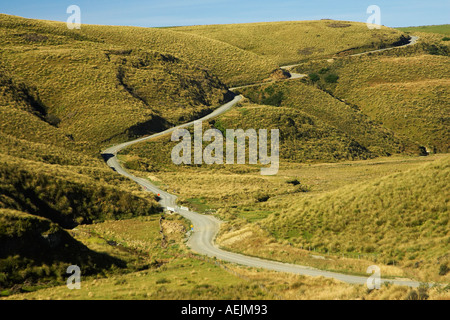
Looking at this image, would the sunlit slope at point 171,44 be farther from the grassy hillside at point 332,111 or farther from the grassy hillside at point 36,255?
the grassy hillside at point 36,255

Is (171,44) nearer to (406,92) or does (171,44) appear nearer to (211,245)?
(406,92)

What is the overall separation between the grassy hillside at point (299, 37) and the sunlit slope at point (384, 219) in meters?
113

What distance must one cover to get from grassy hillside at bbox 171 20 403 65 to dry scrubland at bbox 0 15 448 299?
2.65ft

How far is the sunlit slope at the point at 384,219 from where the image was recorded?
3000 cm

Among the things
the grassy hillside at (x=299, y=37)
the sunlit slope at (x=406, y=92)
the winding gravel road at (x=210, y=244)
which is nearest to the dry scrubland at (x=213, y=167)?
the sunlit slope at (x=406, y=92)

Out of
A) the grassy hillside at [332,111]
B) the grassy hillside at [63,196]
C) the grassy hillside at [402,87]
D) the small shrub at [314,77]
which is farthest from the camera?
the small shrub at [314,77]

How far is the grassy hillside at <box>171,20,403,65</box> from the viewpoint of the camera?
150 m

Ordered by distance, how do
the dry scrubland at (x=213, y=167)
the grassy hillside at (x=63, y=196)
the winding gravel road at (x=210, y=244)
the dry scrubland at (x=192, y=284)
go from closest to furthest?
the dry scrubland at (x=192, y=284) → the winding gravel road at (x=210, y=244) → the dry scrubland at (x=213, y=167) → the grassy hillside at (x=63, y=196)

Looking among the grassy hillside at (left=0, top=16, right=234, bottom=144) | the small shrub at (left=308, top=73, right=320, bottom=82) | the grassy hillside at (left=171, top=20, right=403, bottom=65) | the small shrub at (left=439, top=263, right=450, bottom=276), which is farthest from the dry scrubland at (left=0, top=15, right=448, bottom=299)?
the small shrub at (left=308, top=73, right=320, bottom=82)

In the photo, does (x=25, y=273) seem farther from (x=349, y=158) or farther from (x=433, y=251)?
(x=349, y=158)

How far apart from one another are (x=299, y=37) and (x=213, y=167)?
9913 cm

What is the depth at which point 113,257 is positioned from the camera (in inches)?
1280

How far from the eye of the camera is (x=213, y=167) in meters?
79.1

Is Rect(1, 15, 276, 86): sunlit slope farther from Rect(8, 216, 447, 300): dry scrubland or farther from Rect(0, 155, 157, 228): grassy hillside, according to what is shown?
Rect(8, 216, 447, 300): dry scrubland
